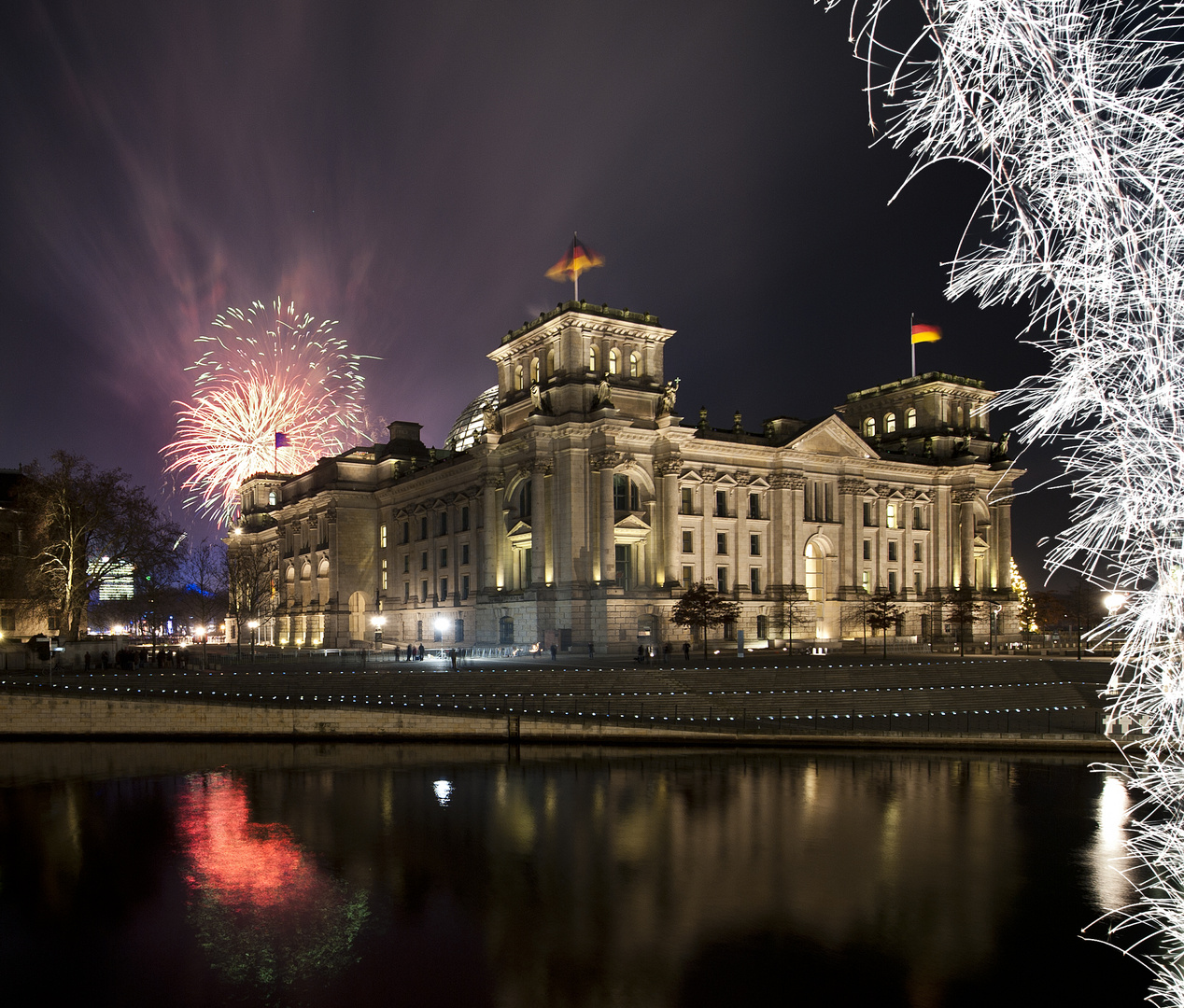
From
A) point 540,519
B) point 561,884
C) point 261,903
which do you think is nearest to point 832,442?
point 540,519

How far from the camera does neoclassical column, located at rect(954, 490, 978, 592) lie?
302 ft

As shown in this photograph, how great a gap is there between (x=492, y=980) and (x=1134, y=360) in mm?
13881

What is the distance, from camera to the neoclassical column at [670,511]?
70750 millimetres

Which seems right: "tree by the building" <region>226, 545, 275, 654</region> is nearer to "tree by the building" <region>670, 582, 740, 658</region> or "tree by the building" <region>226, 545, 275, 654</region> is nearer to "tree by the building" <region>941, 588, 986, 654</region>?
"tree by the building" <region>670, 582, 740, 658</region>

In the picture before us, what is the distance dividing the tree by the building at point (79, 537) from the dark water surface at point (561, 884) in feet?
98.8

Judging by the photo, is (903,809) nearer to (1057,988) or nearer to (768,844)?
(768,844)

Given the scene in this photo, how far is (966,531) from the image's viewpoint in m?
92.6

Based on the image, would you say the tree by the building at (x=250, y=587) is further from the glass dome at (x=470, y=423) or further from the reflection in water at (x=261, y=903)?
the reflection in water at (x=261, y=903)

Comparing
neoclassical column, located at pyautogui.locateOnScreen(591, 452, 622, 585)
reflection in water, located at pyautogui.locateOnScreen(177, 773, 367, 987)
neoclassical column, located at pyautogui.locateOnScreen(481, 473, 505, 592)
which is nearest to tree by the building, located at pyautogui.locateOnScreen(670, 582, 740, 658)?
neoclassical column, located at pyautogui.locateOnScreen(591, 452, 622, 585)

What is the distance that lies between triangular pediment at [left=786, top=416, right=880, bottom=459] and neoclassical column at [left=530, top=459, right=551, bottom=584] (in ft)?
75.8

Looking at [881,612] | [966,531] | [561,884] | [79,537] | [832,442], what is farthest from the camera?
[966,531]

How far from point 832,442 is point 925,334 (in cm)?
1876

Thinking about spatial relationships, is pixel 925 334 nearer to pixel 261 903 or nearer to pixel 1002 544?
pixel 1002 544

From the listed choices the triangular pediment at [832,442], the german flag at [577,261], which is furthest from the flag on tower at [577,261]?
the triangular pediment at [832,442]
